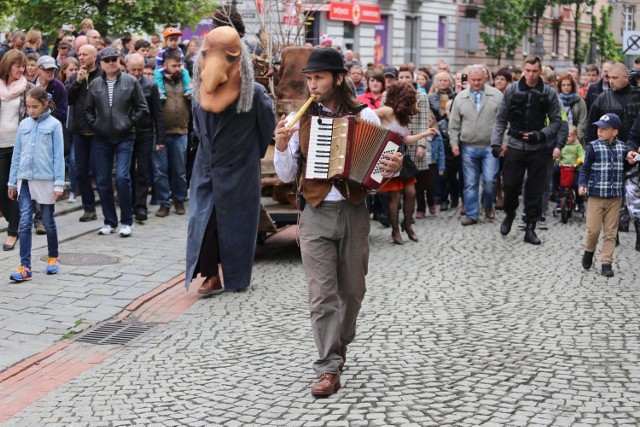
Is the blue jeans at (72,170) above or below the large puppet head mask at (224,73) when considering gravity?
→ below

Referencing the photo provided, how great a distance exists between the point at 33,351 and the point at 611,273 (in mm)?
5756

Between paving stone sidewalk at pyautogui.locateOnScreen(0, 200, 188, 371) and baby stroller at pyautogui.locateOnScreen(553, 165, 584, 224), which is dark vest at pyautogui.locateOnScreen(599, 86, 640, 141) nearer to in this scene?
baby stroller at pyautogui.locateOnScreen(553, 165, 584, 224)

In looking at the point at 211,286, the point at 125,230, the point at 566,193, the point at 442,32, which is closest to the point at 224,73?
the point at 211,286

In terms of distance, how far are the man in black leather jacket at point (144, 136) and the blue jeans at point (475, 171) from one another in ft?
13.2

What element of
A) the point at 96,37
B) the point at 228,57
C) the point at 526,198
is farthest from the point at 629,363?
the point at 96,37

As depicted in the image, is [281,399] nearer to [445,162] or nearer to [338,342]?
[338,342]

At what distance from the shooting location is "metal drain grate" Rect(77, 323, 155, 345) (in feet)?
26.2

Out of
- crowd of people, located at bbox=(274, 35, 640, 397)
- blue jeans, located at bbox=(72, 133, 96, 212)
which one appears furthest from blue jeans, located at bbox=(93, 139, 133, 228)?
crowd of people, located at bbox=(274, 35, 640, 397)

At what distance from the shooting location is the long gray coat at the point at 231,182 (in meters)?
9.45

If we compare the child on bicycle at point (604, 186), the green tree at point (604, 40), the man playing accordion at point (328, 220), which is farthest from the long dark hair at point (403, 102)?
the green tree at point (604, 40)

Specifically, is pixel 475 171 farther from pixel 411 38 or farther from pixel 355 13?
pixel 411 38

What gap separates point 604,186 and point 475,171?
3.63 m

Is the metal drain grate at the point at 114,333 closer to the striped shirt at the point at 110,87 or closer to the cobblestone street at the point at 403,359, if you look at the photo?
the cobblestone street at the point at 403,359

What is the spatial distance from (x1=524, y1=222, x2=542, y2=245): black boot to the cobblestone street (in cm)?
160
